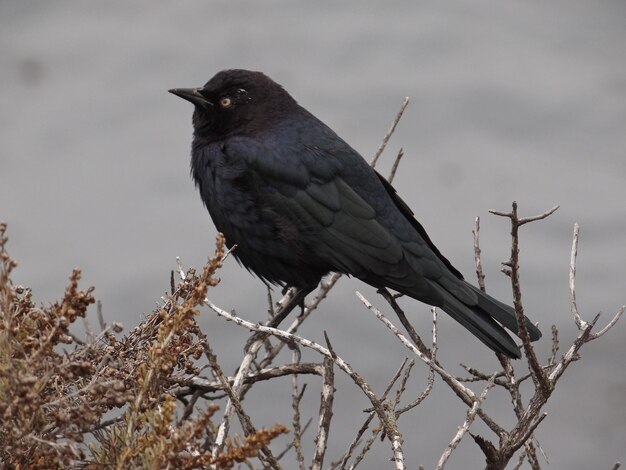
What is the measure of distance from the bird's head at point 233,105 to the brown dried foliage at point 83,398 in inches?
66.7

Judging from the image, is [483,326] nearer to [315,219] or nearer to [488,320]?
[488,320]

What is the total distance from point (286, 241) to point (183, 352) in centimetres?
130

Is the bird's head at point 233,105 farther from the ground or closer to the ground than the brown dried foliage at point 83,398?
farther from the ground

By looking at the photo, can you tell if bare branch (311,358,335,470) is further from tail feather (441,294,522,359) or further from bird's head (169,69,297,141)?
bird's head (169,69,297,141)

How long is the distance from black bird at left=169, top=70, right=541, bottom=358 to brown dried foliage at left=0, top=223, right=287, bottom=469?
1289 mm

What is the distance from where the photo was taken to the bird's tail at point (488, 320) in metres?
3.56

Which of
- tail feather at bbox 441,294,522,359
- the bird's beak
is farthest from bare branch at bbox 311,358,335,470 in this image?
the bird's beak

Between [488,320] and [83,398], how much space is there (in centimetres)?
186

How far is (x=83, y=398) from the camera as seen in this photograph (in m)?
2.29

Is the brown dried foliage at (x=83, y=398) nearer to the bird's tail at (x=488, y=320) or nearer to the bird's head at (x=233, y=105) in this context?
the bird's tail at (x=488, y=320)

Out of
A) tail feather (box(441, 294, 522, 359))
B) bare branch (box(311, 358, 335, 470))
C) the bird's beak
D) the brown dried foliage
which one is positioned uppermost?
the bird's beak

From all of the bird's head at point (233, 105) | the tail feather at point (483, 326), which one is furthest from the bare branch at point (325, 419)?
the bird's head at point (233, 105)

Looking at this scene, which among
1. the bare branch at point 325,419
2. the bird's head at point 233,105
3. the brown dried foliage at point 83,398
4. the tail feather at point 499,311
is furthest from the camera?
the bird's head at point 233,105

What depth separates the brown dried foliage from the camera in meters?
2.11
